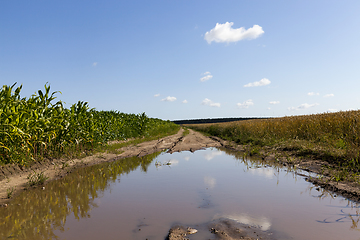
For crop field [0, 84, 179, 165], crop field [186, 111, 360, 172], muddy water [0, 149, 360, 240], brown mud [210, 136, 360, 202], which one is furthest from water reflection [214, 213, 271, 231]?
crop field [0, 84, 179, 165]

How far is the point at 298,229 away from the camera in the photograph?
341cm

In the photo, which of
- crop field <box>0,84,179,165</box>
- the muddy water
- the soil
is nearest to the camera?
the soil

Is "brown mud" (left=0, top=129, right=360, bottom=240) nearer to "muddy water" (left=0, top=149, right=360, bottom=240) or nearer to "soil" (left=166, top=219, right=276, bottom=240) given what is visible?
"soil" (left=166, top=219, right=276, bottom=240)

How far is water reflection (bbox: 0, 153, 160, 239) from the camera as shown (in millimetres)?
3564

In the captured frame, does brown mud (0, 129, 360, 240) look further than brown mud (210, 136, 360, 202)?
No

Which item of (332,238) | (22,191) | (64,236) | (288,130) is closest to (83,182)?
A: (22,191)

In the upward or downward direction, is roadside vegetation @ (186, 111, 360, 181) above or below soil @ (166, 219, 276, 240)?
above

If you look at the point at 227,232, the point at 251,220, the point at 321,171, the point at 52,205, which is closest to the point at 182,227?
the point at 227,232

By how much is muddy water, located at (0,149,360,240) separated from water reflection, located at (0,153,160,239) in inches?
0.6

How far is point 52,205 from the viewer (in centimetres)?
459

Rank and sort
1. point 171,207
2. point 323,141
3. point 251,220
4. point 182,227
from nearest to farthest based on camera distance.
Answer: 1. point 182,227
2. point 251,220
3. point 171,207
4. point 323,141

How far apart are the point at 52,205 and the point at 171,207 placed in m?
2.44

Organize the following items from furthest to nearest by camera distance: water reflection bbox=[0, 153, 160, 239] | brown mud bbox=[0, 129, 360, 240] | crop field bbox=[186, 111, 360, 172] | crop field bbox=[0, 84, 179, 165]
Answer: crop field bbox=[186, 111, 360, 172]
crop field bbox=[0, 84, 179, 165]
water reflection bbox=[0, 153, 160, 239]
brown mud bbox=[0, 129, 360, 240]

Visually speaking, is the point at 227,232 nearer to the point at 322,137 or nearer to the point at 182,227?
the point at 182,227
